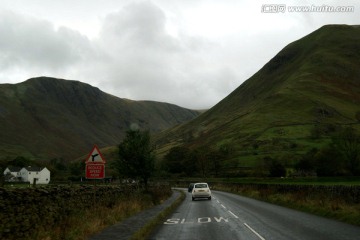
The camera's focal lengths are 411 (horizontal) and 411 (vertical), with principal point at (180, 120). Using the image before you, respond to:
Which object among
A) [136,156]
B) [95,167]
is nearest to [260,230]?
[95,167]

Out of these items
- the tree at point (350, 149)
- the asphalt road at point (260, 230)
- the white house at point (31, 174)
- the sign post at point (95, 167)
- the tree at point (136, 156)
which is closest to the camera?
the asphalt road at point (260, 230)

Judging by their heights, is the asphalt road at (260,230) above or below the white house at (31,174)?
below

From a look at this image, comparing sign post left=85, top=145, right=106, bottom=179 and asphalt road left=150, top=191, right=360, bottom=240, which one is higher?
sign post left=85, top=145, right=106, bottom=179

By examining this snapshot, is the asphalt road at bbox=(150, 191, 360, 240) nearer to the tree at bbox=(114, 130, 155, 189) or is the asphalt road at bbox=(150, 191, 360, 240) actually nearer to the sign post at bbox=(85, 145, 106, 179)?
the sign post at bbox=(85, 145, 106, 179)

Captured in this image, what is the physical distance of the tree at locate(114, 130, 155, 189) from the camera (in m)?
54.5

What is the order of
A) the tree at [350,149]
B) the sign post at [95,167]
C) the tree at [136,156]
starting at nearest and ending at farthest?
the sign post at [95,167] → the tree at [136,156] → the tree at [350,149]

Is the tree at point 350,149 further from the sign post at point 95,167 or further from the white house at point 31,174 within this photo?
the white house at point 31,174

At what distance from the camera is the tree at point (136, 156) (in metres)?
54.5

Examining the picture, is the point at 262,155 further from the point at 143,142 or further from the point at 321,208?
the point at 321,208

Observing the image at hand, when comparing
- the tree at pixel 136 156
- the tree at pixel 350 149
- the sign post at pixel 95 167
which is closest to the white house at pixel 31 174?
the tree at pixel 350 149

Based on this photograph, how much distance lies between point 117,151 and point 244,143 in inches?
4840

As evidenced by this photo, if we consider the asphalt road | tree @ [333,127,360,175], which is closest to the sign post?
the asphalt road

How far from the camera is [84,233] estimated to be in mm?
14469

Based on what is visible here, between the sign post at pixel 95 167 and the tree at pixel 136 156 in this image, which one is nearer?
the sign post at pixel 95 167
